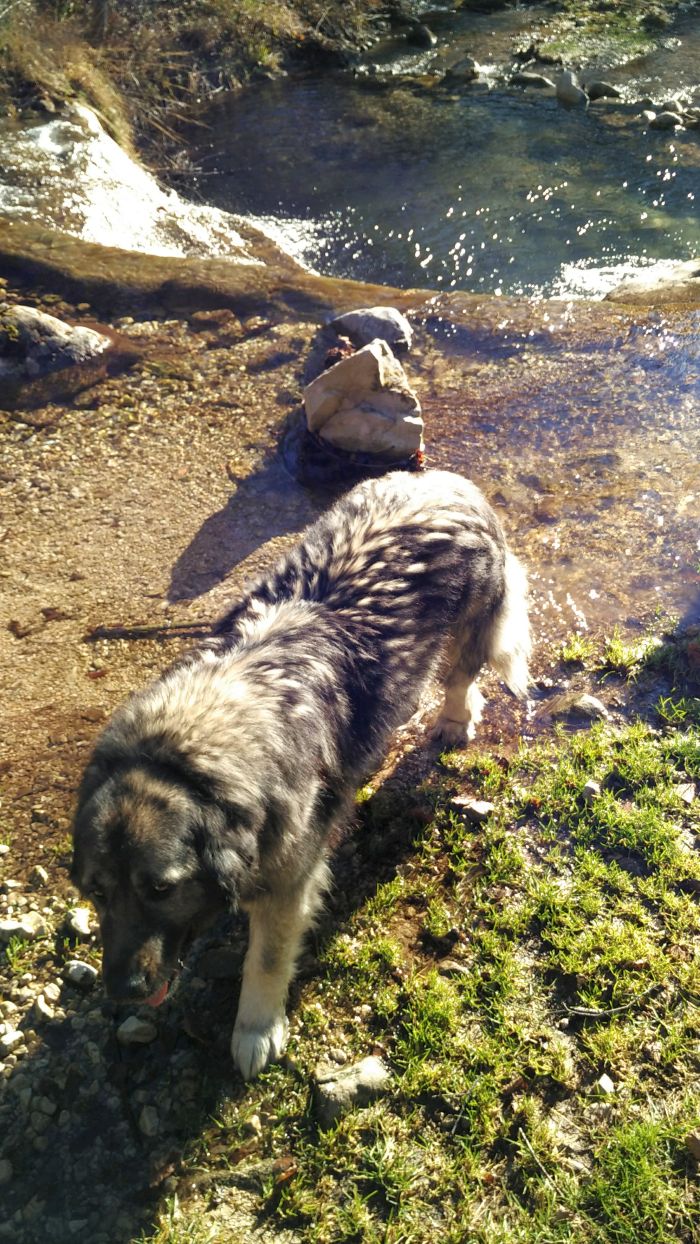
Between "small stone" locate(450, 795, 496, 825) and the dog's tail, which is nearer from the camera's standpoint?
"small stone" locate(450, 795, 496, 825)

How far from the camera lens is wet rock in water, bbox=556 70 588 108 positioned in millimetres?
14086

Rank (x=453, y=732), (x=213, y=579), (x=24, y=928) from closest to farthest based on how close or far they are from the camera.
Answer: (x=24, y=928)
(x=453, y=732)
(x=213, y=579)

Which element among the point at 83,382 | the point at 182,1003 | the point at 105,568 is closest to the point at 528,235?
the point at 83,382

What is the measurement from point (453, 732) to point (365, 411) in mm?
2879

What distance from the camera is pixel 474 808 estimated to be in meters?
4.54

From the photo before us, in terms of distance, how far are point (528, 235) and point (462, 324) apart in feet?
10.4

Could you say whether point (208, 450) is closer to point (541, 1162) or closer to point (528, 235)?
point (541, 1162)

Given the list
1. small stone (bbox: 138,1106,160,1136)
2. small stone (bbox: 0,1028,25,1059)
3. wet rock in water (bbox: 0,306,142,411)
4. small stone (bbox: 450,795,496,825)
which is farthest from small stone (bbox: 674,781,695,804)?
wet rock in water (bbox: 0,306,142,411)

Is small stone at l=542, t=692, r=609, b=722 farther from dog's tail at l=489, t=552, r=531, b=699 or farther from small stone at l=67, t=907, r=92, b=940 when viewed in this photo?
small stone at l=67, t=907, r=92, b=940

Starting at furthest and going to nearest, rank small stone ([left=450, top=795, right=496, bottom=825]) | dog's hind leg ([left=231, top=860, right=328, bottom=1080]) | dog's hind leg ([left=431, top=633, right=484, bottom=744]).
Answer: dog's hind leg ([left=431, top=633, right=484, bottom=744]) → small stone ([left=450, top=795, right=496, bottom=825]) → dog's hind leg ([left=231, top=860, right=328, bottom=1080])

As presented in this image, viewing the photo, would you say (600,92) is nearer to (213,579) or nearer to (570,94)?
(570,94)

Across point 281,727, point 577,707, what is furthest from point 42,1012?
point 577,707

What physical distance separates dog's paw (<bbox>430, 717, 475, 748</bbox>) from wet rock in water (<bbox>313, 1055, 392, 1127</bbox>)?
182 cm

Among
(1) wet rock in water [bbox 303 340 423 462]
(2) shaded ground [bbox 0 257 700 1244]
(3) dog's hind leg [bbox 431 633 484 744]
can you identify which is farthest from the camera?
(1) wet rock in water [bbox 303 340 423 462]
